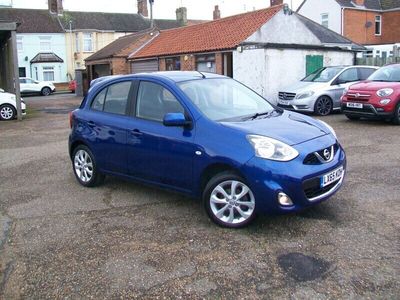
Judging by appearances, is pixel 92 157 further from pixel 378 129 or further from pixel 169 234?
pixel 378 129

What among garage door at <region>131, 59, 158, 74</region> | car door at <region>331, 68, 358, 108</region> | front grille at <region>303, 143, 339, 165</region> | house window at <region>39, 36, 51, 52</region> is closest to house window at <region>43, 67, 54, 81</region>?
house window at <region>39, 36, 51, 52</region>

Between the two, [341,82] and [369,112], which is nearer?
[369,112]

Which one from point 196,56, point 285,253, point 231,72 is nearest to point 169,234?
point 285,253

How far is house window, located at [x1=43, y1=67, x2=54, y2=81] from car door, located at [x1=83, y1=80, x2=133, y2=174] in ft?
141

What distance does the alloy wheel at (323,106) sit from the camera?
14.1 m

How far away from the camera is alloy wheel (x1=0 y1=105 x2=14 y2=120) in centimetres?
1639

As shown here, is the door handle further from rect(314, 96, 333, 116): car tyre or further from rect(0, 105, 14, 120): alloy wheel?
rect(0, 105, 14, 120): alloy wheel

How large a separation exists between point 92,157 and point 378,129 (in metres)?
7.63

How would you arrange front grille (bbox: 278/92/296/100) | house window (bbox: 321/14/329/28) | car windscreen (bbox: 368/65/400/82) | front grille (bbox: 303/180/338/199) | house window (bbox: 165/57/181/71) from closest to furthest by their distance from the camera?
front grille (bbox: 303/180/338/199) → car windscreen (bbox: 368/65/400/82) → front grille (bbox: 278/92/296/100) → house window (bbox: 165/57/181/71) → house window (bbox: 321/14/329/28)

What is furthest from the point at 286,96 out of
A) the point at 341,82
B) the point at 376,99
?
the point at 376,99

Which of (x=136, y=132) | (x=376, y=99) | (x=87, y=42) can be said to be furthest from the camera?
(x=87, y=42)

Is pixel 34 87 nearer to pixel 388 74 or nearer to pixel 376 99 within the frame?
pixel 388 74

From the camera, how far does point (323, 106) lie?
1426cm

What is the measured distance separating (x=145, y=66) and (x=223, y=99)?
72.8 ft
